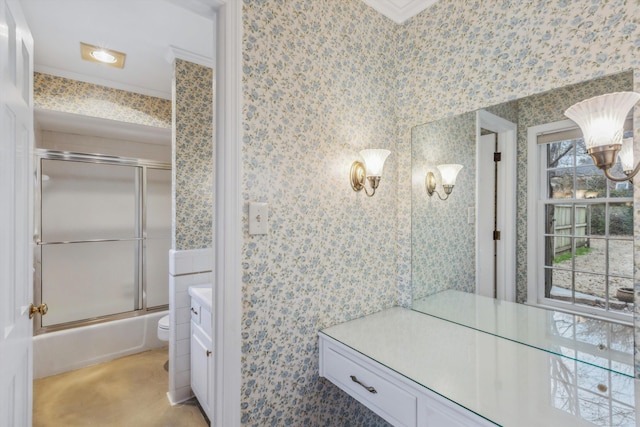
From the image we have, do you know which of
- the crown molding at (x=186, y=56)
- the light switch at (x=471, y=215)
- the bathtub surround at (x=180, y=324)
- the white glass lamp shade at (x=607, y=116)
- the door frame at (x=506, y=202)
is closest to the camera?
→ the white glass lamp shade at (x=607, y=116)

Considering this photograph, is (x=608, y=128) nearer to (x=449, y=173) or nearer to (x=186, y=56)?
(x=449, y=173)

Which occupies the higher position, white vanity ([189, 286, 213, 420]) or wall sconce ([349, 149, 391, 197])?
wall sconce ([349, 149, 391, 197])

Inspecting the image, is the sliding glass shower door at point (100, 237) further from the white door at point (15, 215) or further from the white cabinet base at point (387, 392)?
the white cabinet base at point (387, 392)

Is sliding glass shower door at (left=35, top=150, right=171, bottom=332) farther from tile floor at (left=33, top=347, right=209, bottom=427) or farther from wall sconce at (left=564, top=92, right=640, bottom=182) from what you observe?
wall sconce at (left=564, top=92, right=640, bottom=182)

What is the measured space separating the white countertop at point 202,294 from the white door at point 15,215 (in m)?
0.79

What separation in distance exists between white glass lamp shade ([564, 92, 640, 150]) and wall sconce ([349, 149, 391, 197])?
0.74 metres

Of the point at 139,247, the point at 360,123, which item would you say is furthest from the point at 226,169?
the point at 139,247

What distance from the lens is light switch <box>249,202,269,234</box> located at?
1174 mm

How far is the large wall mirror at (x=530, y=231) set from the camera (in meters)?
1.02

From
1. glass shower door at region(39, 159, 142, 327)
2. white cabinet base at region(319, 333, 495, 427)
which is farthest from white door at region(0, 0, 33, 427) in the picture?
glass shower door at region(39, 159, 142, 327)

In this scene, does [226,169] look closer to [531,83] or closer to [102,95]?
[531,83]

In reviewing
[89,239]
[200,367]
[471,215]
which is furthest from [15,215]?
[89,239]

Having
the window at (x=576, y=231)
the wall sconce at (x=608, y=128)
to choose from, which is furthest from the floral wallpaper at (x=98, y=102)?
the wall sconce at (x=608, y=128)

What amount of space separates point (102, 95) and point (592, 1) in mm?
3585
